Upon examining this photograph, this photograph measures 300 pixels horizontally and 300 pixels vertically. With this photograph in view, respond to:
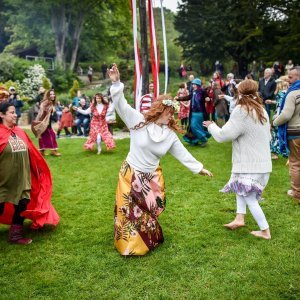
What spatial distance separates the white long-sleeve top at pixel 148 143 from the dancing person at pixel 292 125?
2.08 meters

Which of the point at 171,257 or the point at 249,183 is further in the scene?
the point at 249,183

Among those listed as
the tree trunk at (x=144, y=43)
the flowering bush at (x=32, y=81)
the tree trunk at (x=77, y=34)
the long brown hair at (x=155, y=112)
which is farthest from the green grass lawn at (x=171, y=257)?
the tree trunk at (x=77, y=34)

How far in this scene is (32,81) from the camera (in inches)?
1178

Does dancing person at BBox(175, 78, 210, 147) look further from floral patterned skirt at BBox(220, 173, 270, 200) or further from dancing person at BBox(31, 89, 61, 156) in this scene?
floral patterned skirt at BBox(220, 173, 270, 200)

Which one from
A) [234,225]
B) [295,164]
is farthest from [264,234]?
[295,164]

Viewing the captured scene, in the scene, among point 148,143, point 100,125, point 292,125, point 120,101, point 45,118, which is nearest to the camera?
point 120,101

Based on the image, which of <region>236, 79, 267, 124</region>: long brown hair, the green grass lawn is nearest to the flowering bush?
the green grass lawn

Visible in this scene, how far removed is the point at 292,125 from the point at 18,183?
397 centimetres

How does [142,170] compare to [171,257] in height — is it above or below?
above

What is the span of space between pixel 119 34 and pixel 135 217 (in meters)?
36.5

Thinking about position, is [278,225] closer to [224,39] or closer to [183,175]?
[183,175]

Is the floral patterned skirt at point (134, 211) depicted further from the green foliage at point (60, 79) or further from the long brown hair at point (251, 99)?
the green foliage at point (60, 79)

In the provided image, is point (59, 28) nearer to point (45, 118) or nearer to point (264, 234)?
point (45, 118)

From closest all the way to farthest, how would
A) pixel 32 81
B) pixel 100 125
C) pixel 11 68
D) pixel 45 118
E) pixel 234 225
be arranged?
pixel 234 225 < pixel 45 118 < pixel 100 125 < pixel 11 68 < pixel 32 81
